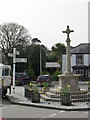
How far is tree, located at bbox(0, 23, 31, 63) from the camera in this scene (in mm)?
48875

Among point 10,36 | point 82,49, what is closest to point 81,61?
point 82,49

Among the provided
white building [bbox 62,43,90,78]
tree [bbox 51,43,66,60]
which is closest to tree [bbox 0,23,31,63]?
white building [bbox 62,43,90,78]

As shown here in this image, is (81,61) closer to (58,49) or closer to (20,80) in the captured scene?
(20,80)

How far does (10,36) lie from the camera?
49.3 m

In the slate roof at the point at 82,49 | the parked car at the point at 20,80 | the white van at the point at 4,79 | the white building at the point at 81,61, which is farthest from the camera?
the slate roof at the point at 82,49

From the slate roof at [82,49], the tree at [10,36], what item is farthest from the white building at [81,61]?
the tree at [10,36]

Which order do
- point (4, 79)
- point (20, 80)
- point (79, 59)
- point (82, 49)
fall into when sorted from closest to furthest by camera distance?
point (4, 79), point (20, 80), point (79, 59), point (82, 49)

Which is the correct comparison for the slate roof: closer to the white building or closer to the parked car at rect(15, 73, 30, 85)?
the white building

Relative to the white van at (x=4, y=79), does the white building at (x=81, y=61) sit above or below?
above

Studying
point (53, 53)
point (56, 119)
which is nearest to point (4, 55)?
point (53, 53)

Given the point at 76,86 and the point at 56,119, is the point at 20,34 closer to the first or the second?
the point at 76,86

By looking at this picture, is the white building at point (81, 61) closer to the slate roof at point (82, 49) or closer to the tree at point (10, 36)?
the slate roof at point (82, 49)

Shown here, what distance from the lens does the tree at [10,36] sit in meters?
48.9

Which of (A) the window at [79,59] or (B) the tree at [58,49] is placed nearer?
(A) the window at [79,59]
